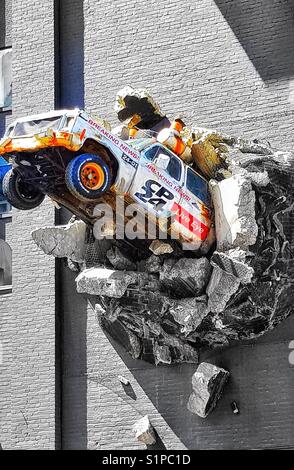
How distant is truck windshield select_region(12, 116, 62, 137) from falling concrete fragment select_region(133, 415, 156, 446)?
4.71 m

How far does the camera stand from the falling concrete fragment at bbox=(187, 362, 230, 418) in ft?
57.1

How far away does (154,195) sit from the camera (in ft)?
52.4

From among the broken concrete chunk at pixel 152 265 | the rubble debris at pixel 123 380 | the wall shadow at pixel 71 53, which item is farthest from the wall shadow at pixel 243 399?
the wall shadow at pixel 71 53

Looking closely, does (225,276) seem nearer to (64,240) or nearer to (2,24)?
(64,240)

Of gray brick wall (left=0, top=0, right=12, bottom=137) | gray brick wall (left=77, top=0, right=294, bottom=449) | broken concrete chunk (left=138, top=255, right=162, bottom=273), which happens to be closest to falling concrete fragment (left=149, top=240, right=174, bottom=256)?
broken concrete chunk (left=138, top=255, right=162, bottom=273)

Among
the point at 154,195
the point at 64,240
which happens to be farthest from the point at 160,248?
the point at 64,240

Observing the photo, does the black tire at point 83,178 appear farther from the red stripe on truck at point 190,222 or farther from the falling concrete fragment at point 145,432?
the falling concrete fragment at point 145,432

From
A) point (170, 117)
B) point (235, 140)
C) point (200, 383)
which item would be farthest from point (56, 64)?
point (200, 383)

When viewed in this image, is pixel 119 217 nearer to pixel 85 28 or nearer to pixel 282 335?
pixel 282 335

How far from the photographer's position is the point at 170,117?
1884cm

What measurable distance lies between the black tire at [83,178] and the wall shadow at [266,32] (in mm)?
4067

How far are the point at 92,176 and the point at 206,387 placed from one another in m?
3.66

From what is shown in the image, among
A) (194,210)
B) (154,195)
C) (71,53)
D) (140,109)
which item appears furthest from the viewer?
(71,53)

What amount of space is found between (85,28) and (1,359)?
5161 mm
